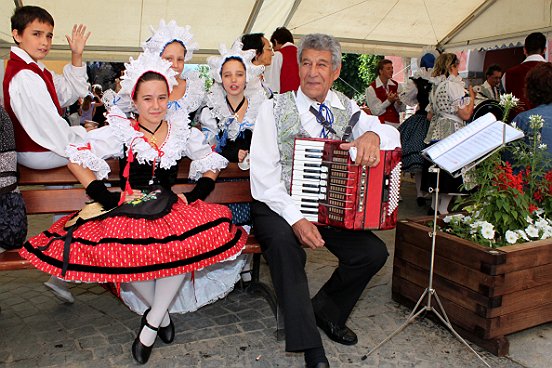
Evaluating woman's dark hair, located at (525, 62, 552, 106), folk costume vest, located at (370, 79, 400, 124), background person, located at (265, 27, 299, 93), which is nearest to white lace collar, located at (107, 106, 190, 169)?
woman's dark hair, located at (525, 62, 552, 106)

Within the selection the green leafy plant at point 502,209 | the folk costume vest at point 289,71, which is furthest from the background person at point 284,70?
the green leafy plant at point 502,209

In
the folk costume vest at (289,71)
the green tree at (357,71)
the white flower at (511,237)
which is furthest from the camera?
the green tree at (357,71)

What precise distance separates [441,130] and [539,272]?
2.96 m

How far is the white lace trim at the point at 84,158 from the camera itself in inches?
118

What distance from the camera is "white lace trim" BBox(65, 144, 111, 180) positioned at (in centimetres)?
299

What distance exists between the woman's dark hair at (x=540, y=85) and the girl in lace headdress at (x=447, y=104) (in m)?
1.53

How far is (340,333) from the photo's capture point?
10.7 feet

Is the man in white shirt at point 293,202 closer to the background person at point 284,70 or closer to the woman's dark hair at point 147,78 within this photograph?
the woman's dark hair at point 147,78

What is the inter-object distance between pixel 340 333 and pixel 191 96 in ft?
6.43

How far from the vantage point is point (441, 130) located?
600 cm

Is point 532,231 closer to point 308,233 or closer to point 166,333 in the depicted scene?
point 308,233

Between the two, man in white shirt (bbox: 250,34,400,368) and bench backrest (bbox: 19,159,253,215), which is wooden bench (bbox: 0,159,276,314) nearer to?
bench backrest (bbox: 19,159,253,215)

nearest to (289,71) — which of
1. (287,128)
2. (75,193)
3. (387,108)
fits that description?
(387,108)

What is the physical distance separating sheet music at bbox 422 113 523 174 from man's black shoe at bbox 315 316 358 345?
118 centimetres
